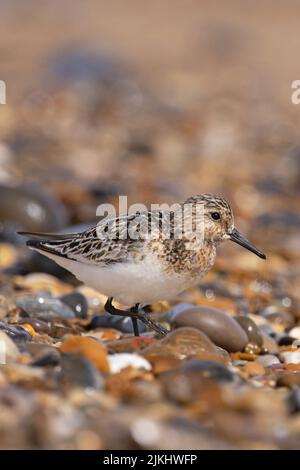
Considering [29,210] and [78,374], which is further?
[29,210]

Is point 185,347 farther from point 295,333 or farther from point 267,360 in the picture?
point 295,333

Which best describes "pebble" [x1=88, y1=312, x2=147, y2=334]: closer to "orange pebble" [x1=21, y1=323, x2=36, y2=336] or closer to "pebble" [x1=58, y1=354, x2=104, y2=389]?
"orange pebble" [x1=21, y1=323, x2=36, y2=336]

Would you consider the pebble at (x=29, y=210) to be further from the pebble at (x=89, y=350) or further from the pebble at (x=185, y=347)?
the pebble at (x=89, y=350)

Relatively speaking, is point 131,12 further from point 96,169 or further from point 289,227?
point 289,227

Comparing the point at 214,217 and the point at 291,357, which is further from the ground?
the point at 214,217

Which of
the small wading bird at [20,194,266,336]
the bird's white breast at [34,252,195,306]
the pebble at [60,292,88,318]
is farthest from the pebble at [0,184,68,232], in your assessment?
the bird's white breast at [34,252,195,306]

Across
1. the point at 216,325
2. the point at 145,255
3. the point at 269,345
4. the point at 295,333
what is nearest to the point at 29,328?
the point at 145,255

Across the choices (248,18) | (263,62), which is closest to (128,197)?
(263,62)

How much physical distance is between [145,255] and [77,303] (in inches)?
63.0

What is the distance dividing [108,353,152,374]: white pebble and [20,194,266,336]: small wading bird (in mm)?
889

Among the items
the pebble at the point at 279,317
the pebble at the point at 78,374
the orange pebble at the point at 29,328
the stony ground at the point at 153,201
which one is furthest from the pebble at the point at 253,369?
the pebble at the point at 279,317

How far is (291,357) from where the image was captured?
660 centimetres

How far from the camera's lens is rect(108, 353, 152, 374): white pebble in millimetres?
5203

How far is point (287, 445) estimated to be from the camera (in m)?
4.55
